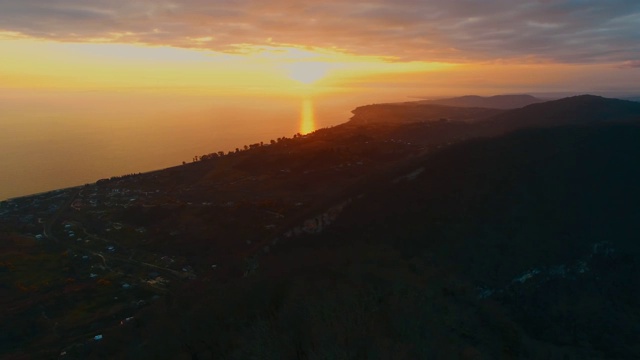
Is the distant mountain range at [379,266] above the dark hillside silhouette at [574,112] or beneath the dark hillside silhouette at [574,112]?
beneath

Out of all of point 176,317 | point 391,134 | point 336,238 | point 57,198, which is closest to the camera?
point 176,317

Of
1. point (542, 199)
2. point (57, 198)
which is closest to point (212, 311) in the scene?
point (542, 199)

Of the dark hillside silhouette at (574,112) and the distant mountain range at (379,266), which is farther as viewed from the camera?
the dark hillside silhouette at (574,112)

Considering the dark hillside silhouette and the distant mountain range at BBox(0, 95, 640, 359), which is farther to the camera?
the dark hillside silhouette

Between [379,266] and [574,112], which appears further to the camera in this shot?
[574,112]

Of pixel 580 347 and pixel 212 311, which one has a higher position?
pixel 212 311

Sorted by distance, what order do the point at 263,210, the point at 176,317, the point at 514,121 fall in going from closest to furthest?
the point at 176,317 → the point at 263,210 → the point at 514,121

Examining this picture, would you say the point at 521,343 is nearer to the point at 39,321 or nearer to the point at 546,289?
the point at 546,289

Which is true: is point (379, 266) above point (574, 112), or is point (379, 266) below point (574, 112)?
below

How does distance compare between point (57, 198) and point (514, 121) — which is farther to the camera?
point (514, 121)

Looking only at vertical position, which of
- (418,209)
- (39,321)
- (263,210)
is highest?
(418,209)

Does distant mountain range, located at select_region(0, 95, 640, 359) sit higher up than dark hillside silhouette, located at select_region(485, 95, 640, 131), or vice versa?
dark hillside silhouette, located at select_region(485, 95, 640, 131)
